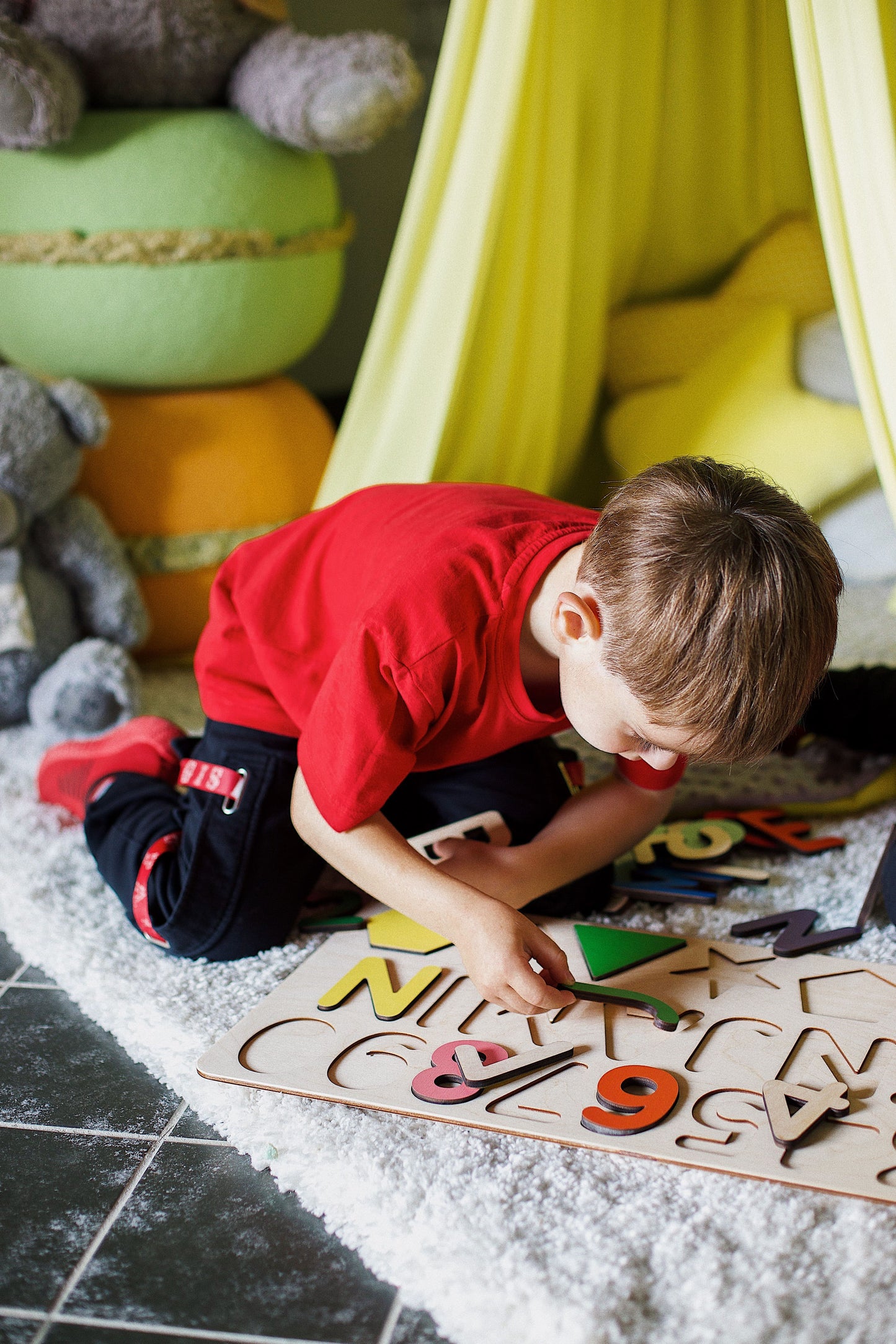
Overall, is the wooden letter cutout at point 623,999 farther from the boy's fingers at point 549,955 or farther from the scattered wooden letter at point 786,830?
the scattered wooden letter at point 786,830

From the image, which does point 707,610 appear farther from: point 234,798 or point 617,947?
point 234,798

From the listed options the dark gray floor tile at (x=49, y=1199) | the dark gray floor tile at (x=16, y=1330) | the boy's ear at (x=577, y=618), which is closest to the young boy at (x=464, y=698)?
the boy's ear at (x=577, y=618)

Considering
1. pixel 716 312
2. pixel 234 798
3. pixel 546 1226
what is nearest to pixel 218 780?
pixel 234 798

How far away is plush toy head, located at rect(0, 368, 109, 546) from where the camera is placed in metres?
1.34

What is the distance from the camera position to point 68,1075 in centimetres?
83

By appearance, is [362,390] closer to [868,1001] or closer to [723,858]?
[723,858]

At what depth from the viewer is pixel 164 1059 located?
828mm

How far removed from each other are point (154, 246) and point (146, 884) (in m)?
0.82

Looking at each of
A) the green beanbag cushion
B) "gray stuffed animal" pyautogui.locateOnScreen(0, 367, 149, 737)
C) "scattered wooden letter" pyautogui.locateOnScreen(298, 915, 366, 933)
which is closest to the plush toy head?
"gray stuffed animal" pyautogui.locateOnScreen(0, 367, 149, 737)

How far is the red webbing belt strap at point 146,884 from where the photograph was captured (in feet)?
3.15

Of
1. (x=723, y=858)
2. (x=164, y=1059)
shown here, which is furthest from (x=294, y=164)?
(x=164, y=1059)

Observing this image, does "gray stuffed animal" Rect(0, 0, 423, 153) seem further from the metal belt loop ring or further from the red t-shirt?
the metal belt loop ring

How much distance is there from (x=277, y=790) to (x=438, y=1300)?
45 centimetres

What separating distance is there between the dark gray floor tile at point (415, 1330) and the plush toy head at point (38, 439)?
993mm
